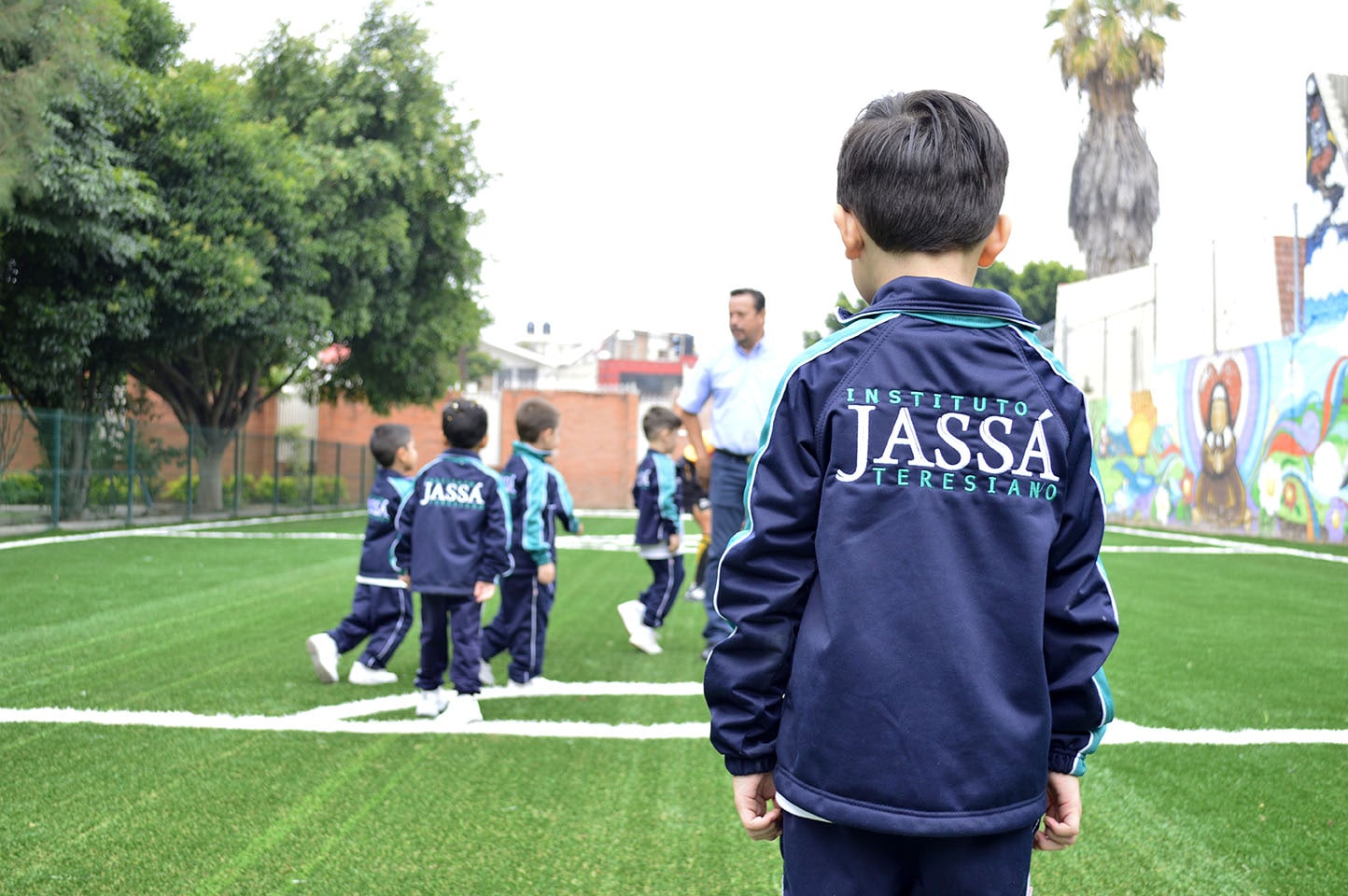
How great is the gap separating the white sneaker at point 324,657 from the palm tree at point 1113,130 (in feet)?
91.3

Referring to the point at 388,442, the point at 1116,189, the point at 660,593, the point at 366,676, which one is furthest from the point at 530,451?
the point at 1116,189

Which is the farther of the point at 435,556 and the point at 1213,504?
the point at 1213,504

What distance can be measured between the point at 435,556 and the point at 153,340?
51.3ft

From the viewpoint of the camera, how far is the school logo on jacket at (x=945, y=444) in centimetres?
154

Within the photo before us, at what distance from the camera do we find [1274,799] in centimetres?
377

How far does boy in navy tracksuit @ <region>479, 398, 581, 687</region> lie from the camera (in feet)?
18.9

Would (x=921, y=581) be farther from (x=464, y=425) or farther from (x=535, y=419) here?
(x=535, y=419)

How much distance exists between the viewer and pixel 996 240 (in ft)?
5.63

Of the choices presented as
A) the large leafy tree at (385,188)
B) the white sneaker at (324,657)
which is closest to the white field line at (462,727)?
the white sneaker at (324,657)

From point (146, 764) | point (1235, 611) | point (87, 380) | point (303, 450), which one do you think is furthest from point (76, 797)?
point (303, 450)

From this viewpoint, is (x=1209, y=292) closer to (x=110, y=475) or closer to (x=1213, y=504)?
(x=1213, y=504)

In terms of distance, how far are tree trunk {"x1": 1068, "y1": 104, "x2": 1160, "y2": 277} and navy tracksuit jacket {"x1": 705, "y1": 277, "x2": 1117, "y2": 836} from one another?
30717 millimetres

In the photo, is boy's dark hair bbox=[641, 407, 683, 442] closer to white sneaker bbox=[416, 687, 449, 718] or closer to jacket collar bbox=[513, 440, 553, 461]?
jacket collar bbox=[513, 440, 553, 461]

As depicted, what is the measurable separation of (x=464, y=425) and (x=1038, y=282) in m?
47.8
